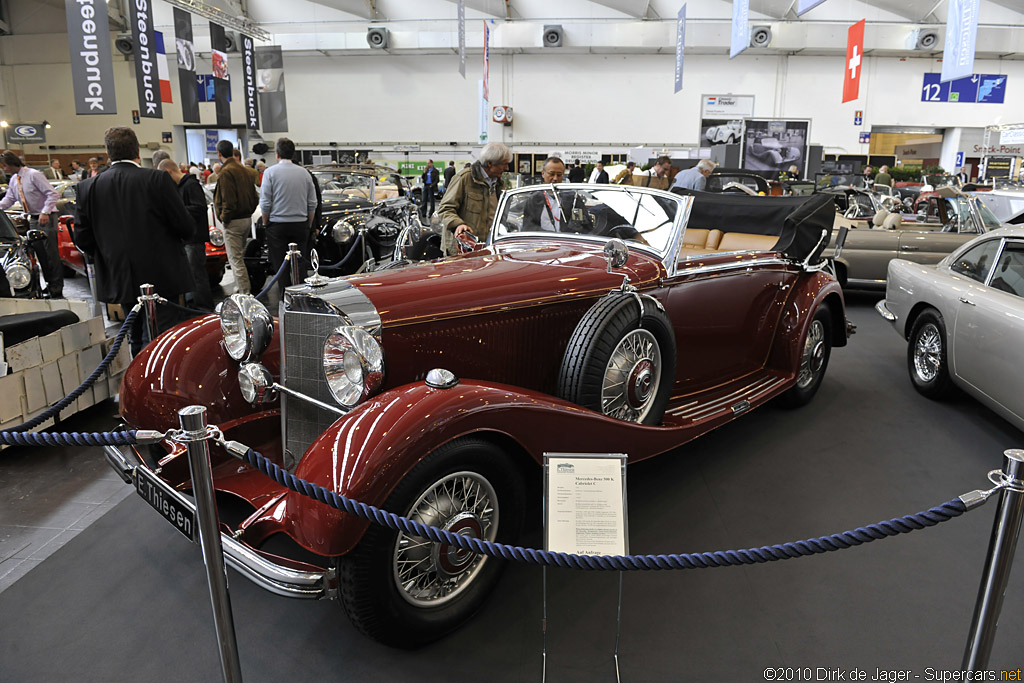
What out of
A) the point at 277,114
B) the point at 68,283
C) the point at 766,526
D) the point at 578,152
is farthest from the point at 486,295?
the point at 578,152

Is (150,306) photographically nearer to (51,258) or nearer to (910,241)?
(51,258)

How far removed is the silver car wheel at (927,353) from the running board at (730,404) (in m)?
1.41

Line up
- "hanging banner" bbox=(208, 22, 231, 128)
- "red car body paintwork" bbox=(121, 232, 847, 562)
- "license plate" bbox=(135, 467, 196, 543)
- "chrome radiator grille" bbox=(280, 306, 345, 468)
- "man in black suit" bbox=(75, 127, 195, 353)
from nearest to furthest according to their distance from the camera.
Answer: "red car body paintwork" bbox=(121, 232, 847, 562) < "license plate" bbox=(135, 467, 196, 543) < "chrome radiator grille" bbox=(280, 306, 345, 468) < "man in black suit" bbox=(75, 127, 195, 353) < "hanging banner" bbox=(208, 22, 231, 128)

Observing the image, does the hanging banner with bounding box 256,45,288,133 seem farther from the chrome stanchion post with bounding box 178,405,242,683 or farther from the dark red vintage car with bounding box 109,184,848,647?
the chrome stanchion post with bounding box 178,405,242,683

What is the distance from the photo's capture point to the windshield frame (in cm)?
339

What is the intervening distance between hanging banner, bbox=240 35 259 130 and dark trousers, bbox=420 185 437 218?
4484 mm

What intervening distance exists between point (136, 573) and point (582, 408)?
1950 millimetres

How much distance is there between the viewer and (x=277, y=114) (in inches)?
664

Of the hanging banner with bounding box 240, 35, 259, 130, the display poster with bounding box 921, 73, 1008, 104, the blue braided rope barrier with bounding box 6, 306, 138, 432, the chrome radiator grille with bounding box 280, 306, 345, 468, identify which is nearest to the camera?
the chrome radiator grille with bounding box 280, 306, 345, 468

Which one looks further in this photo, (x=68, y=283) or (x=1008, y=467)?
(x=68, y=283)

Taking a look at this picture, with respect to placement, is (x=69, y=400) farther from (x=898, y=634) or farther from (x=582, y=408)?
(x=898, y=634)

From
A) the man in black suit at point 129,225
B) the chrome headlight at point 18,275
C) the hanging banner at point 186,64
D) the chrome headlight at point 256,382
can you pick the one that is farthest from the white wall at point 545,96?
the chrome headlight at point 256,382

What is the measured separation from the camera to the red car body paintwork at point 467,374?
6.56 feet

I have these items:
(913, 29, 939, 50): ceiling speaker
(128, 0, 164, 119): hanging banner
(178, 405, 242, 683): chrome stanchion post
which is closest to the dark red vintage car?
(178, 405, 242, 683): chrome stanchion post
